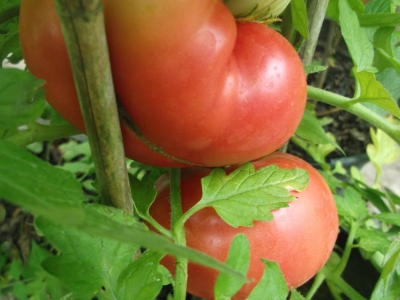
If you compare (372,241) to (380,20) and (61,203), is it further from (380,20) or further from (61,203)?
(61,203)

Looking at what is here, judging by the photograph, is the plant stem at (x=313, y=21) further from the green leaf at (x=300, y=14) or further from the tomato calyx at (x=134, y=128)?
the tomato calyx at (x=134, y=128)

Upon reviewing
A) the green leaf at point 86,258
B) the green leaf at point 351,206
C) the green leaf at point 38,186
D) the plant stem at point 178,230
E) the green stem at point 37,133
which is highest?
the green leaf at point 38,186

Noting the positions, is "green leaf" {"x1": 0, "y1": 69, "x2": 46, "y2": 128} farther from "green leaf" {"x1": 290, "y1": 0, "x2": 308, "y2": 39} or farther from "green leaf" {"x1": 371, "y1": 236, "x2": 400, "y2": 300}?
"green leaf" {"x1": 371, "y1": 236, "x2": 400, "y2": 300}

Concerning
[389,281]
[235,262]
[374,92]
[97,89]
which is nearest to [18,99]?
[97,89]

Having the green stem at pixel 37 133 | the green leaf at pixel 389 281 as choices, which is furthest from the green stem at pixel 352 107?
the green stem at pixel 37 133

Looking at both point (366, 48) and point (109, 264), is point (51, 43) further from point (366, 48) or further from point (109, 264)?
point (366, 48)

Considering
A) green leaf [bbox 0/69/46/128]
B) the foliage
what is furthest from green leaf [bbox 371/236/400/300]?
green leaf [bbox 0/69/46/128]
